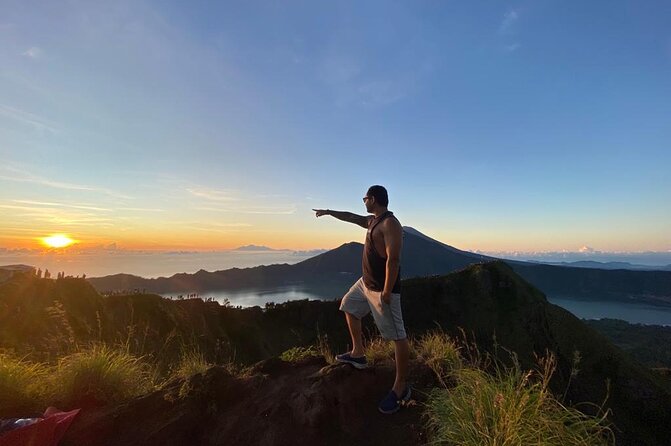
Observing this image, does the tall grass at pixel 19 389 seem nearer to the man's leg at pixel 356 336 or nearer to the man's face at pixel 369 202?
the man's leg at pixel 356 336

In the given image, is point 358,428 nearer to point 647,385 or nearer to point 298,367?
point 298,367

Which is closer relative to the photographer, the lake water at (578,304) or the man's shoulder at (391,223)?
Answer: the man's shoulder at (391,223)

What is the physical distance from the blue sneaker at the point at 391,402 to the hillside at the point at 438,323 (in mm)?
18021

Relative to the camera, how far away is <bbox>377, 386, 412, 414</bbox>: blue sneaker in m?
4.01

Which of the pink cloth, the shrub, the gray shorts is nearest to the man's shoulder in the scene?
the gray shorts

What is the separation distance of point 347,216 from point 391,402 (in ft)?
8.29

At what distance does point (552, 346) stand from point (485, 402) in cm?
4833

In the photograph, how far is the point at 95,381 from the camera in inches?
176

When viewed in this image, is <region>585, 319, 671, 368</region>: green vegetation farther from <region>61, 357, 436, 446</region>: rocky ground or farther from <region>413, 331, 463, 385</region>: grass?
<region>61, 357, 436, 446</region>: rocky ground

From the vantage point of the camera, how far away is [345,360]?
187 inches

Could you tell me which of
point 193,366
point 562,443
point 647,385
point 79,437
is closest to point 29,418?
point 79,437

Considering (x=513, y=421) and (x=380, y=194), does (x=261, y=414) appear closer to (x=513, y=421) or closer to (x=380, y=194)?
(x=513, y=421)

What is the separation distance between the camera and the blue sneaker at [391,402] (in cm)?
401

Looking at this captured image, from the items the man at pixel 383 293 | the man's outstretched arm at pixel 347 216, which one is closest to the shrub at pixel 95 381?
the man at pixel 383 293
